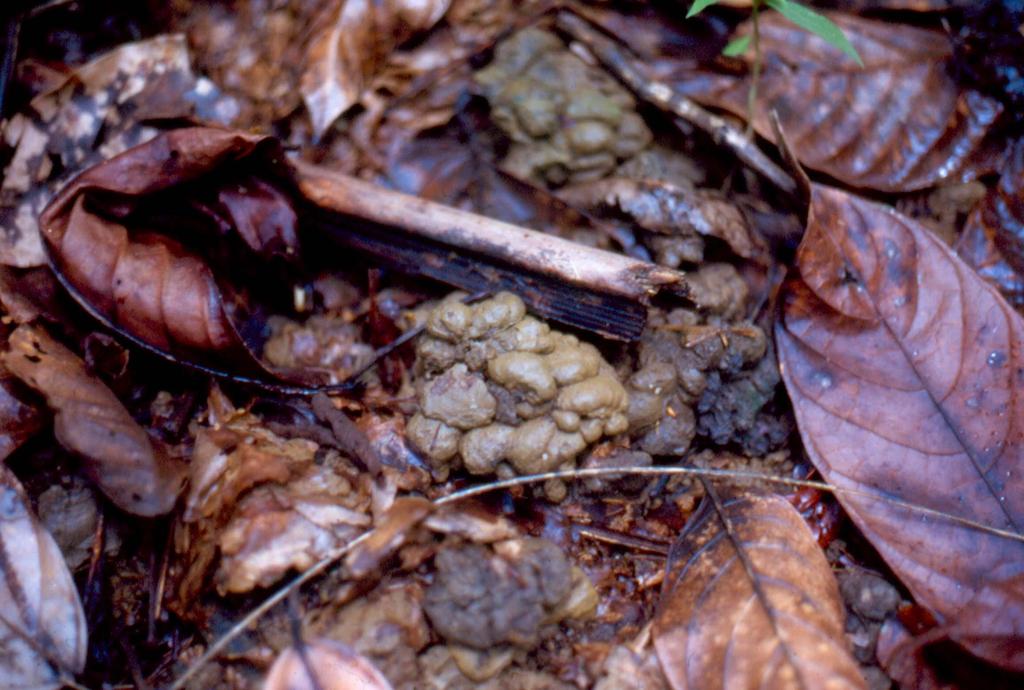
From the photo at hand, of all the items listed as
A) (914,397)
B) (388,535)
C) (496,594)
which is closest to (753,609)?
(496,594)

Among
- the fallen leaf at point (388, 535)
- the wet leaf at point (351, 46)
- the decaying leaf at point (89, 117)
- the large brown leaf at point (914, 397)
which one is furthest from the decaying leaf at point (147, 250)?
the large brown leaf at point (914, 397)

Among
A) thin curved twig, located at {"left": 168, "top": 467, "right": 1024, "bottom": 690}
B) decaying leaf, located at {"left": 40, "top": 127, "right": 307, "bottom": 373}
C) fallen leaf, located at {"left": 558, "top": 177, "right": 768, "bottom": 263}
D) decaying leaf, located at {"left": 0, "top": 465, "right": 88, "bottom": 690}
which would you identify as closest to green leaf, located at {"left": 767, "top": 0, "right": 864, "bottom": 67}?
fallen leaf, located at {"left": 558, "top": 177, "right": 768, "bottom": 263}

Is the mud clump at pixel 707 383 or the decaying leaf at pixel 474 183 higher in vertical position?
the decaying leaf at pixel 474 183

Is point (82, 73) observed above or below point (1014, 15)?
below

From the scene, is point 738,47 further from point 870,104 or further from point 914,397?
point 914,397

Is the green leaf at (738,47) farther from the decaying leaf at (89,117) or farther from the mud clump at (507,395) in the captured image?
the decaying leaf at (89,117)

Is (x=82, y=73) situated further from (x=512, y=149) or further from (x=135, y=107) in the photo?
(x=512, y=149)

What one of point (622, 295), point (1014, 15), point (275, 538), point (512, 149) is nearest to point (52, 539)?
point (275, 538)
